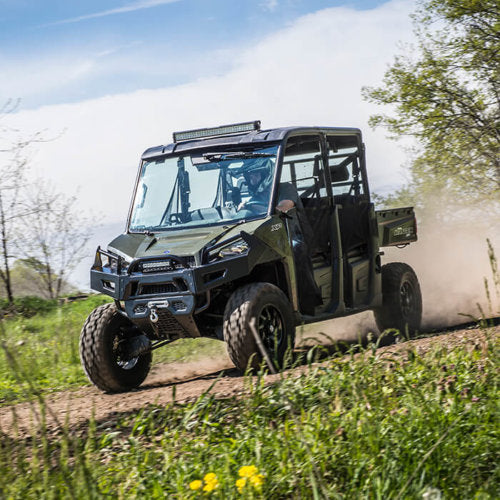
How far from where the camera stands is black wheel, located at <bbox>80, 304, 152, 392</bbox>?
23.6ft

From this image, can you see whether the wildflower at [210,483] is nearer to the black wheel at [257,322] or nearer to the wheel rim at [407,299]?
the black wheel at [257,322]

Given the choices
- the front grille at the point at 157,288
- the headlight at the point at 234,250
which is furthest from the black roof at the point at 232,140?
the front grille at the point at 157,288

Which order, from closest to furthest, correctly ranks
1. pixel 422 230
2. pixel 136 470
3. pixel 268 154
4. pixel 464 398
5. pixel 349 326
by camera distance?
pixel 136 470 < pixel 464 398 < pixel 268 154 < pixel 349 326 < pixel 422 230

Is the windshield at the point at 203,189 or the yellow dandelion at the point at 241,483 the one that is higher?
the windshield at the point at 203,189

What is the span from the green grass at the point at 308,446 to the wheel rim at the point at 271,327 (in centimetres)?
159

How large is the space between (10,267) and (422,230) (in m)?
11.3

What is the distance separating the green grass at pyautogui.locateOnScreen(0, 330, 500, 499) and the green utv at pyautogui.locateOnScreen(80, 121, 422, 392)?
1718 mm

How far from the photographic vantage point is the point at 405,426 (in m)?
4.16

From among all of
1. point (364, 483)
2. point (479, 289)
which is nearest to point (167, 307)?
point (364, 483)

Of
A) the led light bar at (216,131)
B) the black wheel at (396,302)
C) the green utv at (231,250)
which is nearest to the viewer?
the green utv at (231,250)

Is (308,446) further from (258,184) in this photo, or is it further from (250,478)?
(258,184)

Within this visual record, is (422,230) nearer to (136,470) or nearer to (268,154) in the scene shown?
(268,154)

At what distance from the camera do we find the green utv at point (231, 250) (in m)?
6.77

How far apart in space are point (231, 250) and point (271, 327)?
2.48 feet
